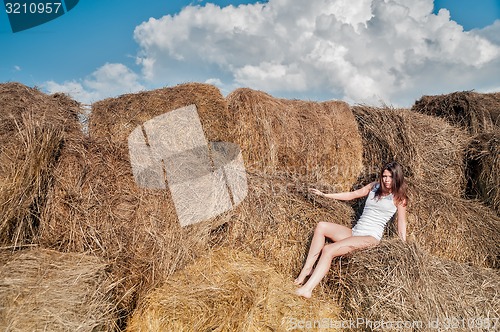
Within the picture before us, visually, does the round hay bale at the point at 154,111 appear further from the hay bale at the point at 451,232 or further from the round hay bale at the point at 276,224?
the hay bale at the point at 451,232

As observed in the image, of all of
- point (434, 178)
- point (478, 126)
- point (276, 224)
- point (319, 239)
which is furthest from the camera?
point (478, 126)

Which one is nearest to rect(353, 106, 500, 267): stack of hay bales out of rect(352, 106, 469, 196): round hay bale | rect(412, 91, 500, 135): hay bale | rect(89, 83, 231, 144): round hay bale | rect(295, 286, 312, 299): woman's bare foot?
rect(352, 106, 469, 196): round hay bale

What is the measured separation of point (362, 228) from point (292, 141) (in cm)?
156

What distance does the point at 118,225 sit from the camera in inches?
143

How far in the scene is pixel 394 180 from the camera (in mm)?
4227

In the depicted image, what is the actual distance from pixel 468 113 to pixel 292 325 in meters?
4.75

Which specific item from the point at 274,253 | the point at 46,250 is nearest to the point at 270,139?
the point at 274,253

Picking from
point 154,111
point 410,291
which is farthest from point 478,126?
point 154,111

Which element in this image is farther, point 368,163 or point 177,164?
point 368,163

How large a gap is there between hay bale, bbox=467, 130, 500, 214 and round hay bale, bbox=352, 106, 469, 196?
0.12 metres

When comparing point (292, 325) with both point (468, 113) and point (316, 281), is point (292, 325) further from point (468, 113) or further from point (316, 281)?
point (468, 113)

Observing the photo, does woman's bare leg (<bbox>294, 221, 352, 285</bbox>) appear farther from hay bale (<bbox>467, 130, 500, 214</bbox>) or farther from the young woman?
hay bale (<bbox>467, 130, 500, 214</bbox>)

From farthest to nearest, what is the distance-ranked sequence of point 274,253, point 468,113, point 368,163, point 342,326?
point 468,113 → point 368,163 → point 274,253 → point 342,326

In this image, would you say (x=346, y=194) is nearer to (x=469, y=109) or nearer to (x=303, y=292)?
(x=303, y=292)
